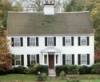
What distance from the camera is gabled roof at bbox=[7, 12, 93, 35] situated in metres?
69.8

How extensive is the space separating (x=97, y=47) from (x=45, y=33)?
382 inches

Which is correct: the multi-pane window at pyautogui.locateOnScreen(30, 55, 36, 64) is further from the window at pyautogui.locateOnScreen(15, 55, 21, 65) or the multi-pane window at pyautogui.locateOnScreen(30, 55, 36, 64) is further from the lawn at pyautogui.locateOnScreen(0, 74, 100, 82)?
the lawn at pyautogui.locateOnScreen(0, 74, 100, 82)

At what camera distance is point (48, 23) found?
71.1 m

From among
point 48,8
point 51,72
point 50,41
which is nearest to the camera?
point 51,72

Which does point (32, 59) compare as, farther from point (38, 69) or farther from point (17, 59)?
point (38, 69)

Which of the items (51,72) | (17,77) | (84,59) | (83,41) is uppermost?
(83,41)

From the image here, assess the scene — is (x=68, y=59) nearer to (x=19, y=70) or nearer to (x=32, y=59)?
(x=32, y=59)

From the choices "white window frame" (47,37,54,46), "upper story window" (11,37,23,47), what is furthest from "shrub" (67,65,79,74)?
"upper story window" (11,37,23,47)

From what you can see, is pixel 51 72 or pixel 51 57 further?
pixel 51 57

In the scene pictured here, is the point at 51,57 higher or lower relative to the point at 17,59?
higher

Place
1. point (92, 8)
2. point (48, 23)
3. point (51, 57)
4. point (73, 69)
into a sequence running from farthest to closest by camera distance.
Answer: point (92, 8), point (48, 23), point (51, 57), point (73, 69)

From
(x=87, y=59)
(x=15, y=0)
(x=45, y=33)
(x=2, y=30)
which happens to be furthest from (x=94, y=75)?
(x=15, y=0)

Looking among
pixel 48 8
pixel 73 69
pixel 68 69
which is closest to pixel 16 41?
pixel 48 8

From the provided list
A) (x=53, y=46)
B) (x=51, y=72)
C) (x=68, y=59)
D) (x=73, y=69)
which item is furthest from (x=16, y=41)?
(x=73, y=69)
